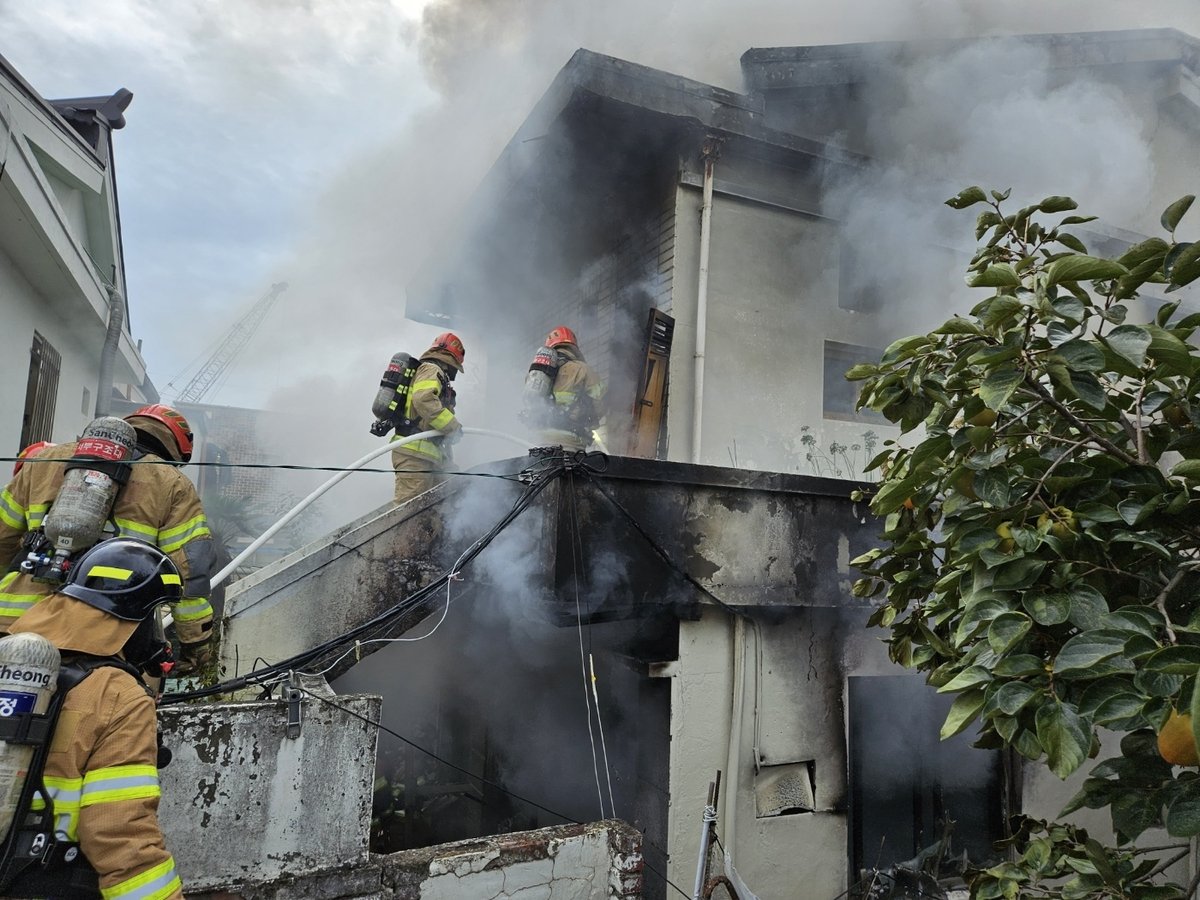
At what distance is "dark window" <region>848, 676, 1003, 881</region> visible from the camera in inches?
221

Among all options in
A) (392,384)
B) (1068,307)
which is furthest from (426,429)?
(1068,307)

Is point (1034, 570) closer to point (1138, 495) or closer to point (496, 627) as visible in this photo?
point (1138, 495)

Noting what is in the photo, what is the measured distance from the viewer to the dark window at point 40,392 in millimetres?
7789

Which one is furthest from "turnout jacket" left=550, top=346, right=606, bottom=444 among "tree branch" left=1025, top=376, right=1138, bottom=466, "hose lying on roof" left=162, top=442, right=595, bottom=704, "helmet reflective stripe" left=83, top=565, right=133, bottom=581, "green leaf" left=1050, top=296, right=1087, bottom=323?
"green leaf" left=1050, top=296, right=1087, bottom=323

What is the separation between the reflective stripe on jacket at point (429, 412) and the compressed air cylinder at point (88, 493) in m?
2.27

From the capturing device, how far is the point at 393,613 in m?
4.29

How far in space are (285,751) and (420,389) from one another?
9.35 feet

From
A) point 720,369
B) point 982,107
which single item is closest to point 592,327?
point 720,369

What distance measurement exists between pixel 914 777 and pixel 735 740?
1.84 m

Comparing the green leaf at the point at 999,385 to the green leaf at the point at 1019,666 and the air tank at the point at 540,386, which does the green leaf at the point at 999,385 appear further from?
the air tank at the point at 540,386

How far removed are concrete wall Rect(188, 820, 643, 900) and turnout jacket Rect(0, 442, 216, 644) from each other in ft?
4.23

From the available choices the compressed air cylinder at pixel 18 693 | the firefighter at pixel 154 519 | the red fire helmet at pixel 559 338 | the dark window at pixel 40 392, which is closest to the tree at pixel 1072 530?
the compressed air cylinder at pixel 18 693

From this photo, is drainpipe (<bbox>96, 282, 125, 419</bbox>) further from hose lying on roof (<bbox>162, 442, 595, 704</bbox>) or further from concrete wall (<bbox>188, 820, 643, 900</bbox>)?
concrete wall (<bbox>188, 820, 643, 900</bbox>)

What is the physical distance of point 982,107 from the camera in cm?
861
